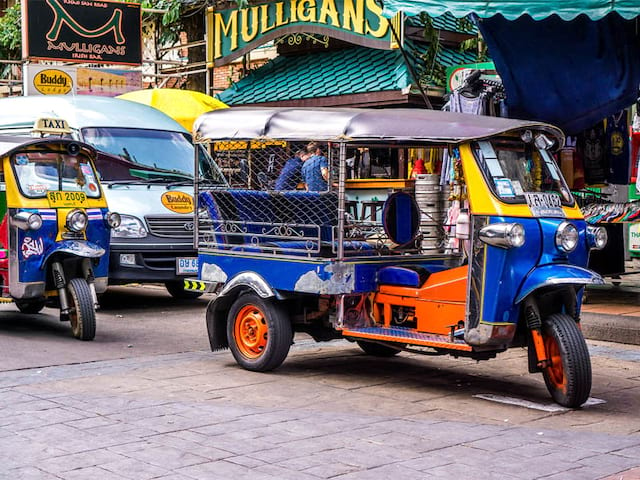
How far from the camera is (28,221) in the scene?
945 centimetres

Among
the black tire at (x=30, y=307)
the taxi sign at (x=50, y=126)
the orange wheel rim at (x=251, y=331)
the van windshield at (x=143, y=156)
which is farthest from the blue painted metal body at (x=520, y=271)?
the van windshield at (x=143, y=156)

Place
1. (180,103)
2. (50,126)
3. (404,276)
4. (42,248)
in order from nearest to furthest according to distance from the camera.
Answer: (404,276), (42,248), (50,126), (180,103)

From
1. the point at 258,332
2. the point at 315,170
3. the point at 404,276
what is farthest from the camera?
the point at 315,170

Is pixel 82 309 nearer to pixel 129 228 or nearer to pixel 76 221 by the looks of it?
pixel 76 221

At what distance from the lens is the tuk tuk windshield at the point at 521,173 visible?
6.94 meters

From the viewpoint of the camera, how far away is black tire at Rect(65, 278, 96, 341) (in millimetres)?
9461

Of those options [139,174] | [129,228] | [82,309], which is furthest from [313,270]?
[139,174]

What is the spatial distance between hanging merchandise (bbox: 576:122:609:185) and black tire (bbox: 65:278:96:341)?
214 inches

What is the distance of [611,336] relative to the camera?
9.64 m

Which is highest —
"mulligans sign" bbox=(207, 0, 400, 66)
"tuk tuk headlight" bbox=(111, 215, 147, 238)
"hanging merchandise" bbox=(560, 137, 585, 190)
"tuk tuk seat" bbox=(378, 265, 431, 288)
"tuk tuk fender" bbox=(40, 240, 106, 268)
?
"mulligans sign" bbox=(207, 0, 400, 66)

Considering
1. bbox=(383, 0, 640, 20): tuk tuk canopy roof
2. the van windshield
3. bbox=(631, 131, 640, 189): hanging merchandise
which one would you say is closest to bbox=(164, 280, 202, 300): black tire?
the van windshield

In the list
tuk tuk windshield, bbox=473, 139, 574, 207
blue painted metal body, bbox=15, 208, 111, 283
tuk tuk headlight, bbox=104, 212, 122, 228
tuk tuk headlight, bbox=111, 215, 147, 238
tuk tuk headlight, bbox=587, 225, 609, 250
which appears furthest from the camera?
tuk tuk headlight, bbox=111, 215, 147, 238

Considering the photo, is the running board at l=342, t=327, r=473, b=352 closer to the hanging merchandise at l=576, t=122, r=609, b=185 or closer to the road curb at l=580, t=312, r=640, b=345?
the road curb at l=580, t=312, r=640, b=345

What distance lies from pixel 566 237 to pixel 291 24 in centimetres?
1172
